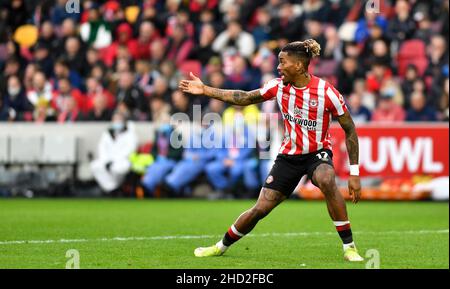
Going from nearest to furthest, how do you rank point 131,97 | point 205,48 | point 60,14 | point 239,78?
point 239,78 < point 131,97 < point 205,48 < point 60,14

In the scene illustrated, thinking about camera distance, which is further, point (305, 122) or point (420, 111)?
point (420, 111)

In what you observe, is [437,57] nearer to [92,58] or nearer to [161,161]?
[161,161]

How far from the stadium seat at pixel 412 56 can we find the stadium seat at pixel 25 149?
7.64 meters

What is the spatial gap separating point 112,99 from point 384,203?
6.76 metres

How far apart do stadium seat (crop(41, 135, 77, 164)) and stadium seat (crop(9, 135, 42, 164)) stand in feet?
0.40

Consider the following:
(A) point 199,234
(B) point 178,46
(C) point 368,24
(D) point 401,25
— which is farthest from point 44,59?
(A) point 199,234

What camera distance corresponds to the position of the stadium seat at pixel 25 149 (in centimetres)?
2141

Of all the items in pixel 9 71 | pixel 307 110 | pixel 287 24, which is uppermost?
pixel 287 24

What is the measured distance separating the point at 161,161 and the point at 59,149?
87.5 inches

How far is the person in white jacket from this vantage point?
2102 centimetres

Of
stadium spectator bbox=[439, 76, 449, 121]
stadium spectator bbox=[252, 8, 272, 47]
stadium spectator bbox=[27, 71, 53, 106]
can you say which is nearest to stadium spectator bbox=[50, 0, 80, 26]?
stadium spectator bbox=[27, 71, 53, 106]

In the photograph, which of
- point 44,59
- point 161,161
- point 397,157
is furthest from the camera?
point 44,59

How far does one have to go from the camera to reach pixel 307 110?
10.3 meters
